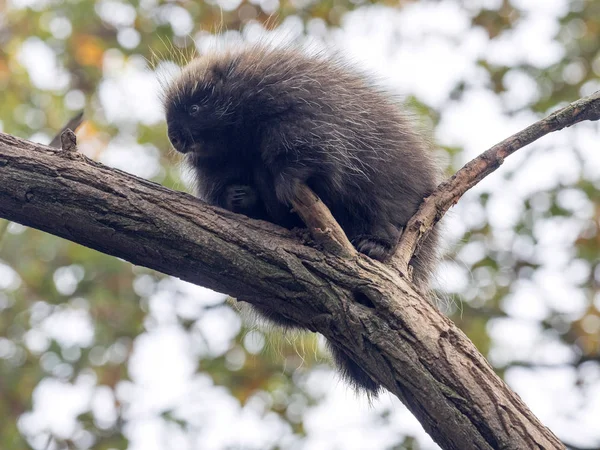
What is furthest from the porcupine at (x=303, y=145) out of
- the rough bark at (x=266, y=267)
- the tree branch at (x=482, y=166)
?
the rough bark at (x=266, y=267)

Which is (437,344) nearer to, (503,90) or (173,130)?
(173,130)

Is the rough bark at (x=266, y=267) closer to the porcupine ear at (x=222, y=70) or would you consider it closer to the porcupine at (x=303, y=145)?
the porcupine at (x=303, y=145)

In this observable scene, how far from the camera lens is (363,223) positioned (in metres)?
3.42

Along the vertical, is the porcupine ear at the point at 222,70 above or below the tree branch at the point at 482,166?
below

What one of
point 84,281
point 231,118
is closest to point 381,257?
point 231,118

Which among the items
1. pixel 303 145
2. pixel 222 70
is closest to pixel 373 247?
pixel 303 145

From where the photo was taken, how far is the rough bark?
2.48 m

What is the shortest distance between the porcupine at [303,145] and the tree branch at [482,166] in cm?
22

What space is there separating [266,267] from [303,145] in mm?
781

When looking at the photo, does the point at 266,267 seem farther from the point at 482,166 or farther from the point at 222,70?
the point at 222,70

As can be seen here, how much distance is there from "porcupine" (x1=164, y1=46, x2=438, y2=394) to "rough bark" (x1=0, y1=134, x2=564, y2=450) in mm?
466

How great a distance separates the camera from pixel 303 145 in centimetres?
324

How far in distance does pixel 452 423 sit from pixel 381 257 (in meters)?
0.93

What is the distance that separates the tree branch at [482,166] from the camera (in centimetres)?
299
